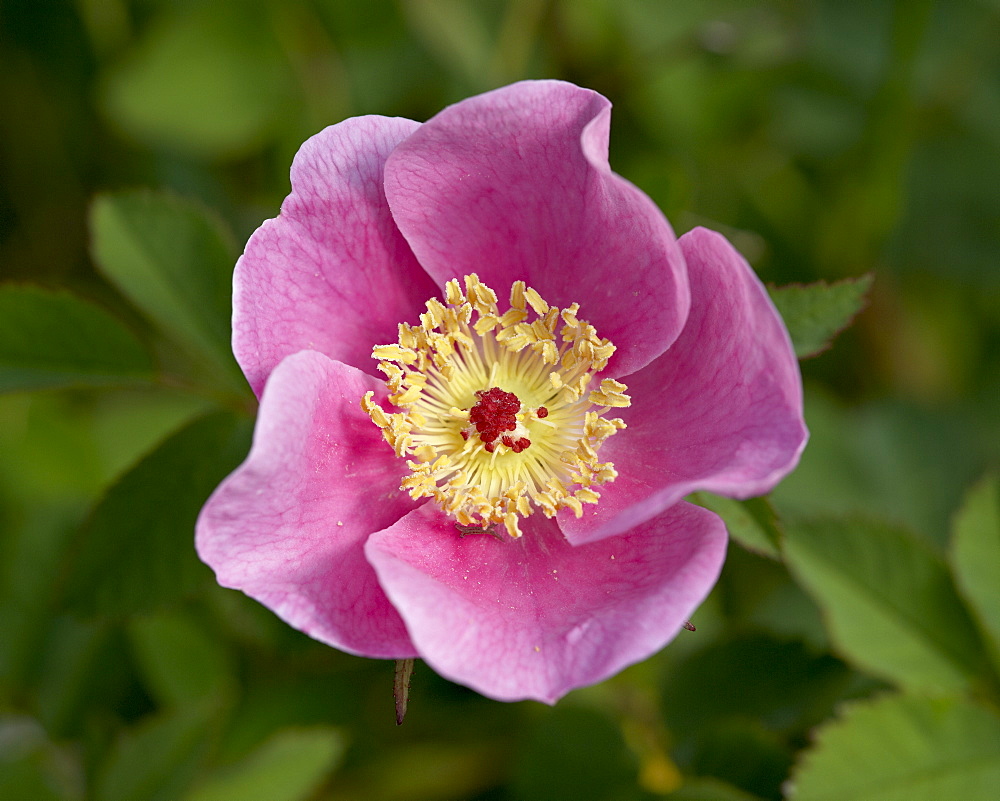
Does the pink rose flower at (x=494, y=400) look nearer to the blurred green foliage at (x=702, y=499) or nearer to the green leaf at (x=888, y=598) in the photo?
the blurred green foliage at (x=702, y=499)

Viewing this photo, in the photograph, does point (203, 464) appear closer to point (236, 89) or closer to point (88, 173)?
point (236, 89)

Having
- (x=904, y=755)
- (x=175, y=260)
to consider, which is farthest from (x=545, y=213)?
(x=904, y=755)

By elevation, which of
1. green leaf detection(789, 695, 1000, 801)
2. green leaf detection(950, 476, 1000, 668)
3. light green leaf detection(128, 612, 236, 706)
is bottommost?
light green leaf detection(128, 612, 236, 706)

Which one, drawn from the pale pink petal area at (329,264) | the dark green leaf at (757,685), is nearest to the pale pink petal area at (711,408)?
the pale pink petal area at (329,264)

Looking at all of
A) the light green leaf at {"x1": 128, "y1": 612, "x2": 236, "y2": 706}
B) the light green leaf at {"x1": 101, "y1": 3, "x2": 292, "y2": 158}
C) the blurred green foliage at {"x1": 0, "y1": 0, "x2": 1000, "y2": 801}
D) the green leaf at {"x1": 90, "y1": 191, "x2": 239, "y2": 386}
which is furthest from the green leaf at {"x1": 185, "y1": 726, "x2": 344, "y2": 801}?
the light green leaf at {"x1": 101, "y1": 3, "x2": 292, "y2": 158}

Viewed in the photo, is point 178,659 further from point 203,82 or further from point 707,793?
point 203,82

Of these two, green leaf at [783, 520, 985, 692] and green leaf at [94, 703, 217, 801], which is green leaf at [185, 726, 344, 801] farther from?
green leaf at [783, 520, 985, 692]

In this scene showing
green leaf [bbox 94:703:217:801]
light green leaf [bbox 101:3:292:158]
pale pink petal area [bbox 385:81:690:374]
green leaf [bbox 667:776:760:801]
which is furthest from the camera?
light green leaf [bbox 101:3:292:158]
